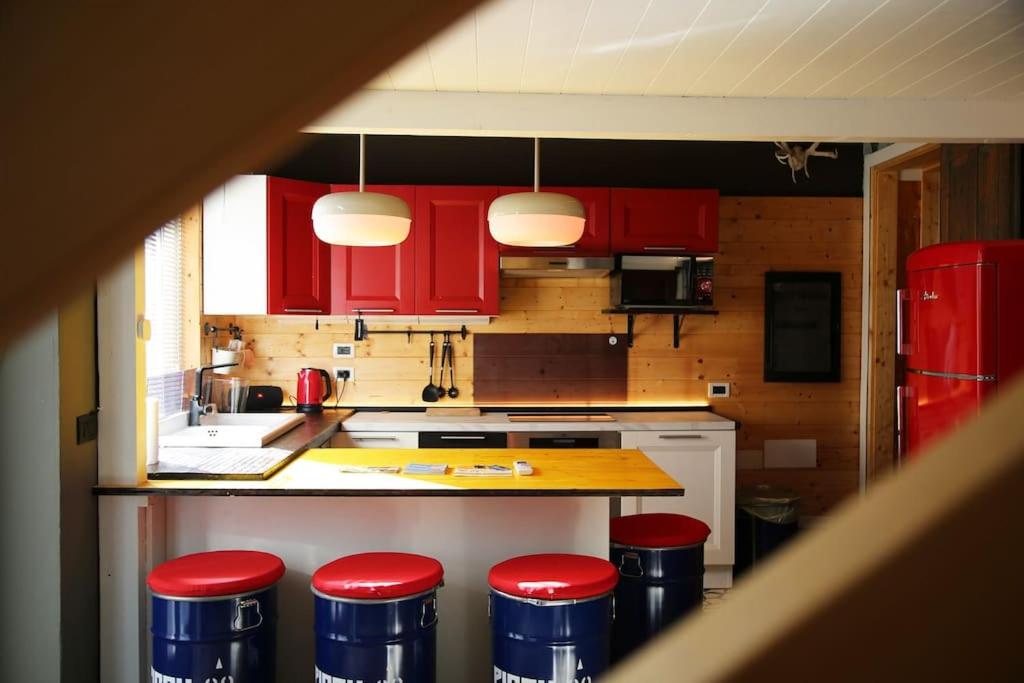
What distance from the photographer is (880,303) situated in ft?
16.3

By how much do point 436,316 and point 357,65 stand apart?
4.50m

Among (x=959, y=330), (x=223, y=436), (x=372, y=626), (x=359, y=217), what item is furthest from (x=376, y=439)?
(x=959, y=330)

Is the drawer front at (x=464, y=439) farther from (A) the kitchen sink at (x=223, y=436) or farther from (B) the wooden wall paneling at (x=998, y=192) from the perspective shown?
(B) the wooden wall paneling at (x=998, y=192)

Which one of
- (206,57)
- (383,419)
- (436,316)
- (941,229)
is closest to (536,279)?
(436,316)

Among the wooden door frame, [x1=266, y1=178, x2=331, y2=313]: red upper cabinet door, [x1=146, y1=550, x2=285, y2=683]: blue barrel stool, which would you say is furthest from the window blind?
the wooden door frame

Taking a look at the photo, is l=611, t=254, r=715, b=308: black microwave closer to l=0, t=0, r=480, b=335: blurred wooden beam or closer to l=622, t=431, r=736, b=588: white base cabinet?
l=622, t=431, r=736, b=588: white base cabinet

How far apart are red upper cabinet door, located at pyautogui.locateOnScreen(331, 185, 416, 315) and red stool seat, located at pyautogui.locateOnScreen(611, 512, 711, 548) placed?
215cm

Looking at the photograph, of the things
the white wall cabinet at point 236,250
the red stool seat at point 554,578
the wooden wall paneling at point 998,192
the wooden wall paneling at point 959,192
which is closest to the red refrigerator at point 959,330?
the wooden wall paneling at point 998,192

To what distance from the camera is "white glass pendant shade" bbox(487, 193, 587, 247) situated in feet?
9.03

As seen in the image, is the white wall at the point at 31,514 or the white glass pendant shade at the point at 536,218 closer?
the white wall at the point at 31,514

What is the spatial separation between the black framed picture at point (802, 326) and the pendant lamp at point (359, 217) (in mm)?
2996

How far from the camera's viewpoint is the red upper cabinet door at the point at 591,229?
4.58 metres

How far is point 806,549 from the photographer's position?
15 centimetres

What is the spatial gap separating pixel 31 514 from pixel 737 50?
2.57 m
